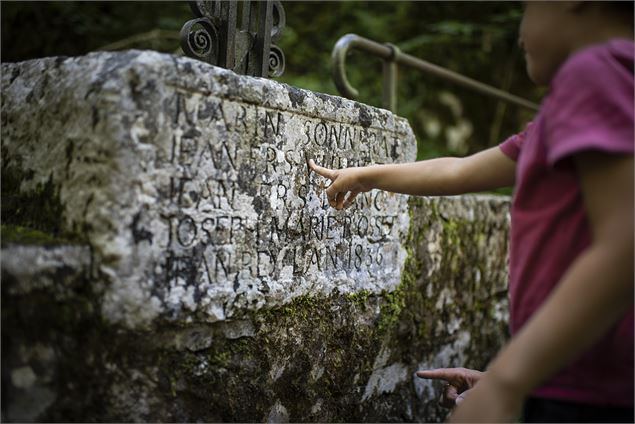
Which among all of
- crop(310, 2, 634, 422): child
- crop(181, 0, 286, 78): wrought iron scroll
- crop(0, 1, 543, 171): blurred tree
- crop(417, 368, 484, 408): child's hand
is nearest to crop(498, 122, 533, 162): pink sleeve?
crop(310, 2, 634, 422): child

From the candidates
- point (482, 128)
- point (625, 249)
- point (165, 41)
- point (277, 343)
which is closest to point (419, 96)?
point (482, 128)

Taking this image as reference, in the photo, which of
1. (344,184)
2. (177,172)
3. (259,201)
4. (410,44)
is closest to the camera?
(177,172)

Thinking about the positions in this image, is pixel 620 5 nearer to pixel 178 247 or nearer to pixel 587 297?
pixel 587 297

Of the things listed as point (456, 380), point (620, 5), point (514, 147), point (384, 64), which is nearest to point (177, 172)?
point (514, 147)

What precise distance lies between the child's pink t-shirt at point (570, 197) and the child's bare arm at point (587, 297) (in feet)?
0.07

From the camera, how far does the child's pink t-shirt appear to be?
90cm

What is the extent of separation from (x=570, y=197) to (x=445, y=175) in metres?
0.41

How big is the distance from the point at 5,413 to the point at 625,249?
1.26 m

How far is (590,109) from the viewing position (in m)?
0.91

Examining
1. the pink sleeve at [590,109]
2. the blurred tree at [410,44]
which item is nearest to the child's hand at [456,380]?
the pink sleeve at [590,109]

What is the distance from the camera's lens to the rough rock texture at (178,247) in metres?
1.45

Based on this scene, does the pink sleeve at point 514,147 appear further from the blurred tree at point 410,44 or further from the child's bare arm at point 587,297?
the blurred tree at point 410,44

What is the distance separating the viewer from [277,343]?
188 centimetres

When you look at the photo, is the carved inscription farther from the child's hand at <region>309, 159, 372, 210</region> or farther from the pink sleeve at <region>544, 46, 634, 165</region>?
the pink sleeve at <region>544, 46, 634, 165</region>
